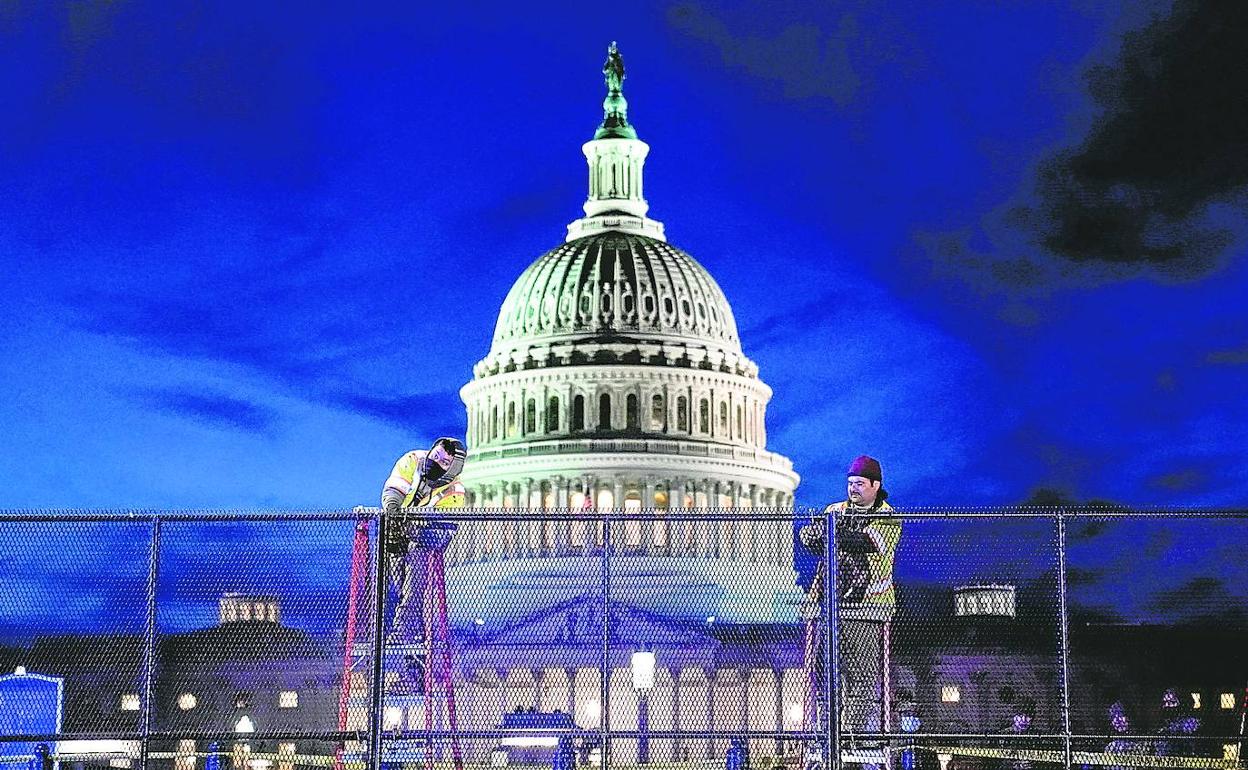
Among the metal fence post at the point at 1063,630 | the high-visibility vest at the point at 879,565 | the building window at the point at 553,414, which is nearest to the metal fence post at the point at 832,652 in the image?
the high-visibility vest at the point at 879,565

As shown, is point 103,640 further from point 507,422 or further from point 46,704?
point 507,422

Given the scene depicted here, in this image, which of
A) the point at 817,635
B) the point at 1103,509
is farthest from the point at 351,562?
the point at 1103,509

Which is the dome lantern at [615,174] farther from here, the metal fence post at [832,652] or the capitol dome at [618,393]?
the metal fence post at [832,652]

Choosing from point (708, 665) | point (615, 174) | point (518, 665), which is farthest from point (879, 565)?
point (615, 174)

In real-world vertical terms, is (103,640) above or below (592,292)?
below

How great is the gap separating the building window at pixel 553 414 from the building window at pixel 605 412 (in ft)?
8.75

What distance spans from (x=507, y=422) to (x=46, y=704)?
8956 centimetres

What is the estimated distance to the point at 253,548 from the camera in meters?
18.9

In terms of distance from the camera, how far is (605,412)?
11675 centimetres

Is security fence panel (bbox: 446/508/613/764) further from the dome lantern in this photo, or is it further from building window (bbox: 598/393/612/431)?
the dome lantern

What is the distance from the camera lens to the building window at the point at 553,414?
116500 millimetres

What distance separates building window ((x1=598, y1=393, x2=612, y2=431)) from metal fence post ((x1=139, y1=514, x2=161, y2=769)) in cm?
9926

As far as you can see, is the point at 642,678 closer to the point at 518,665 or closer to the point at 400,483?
the point at 518,665

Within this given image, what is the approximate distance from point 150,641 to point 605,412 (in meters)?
100
